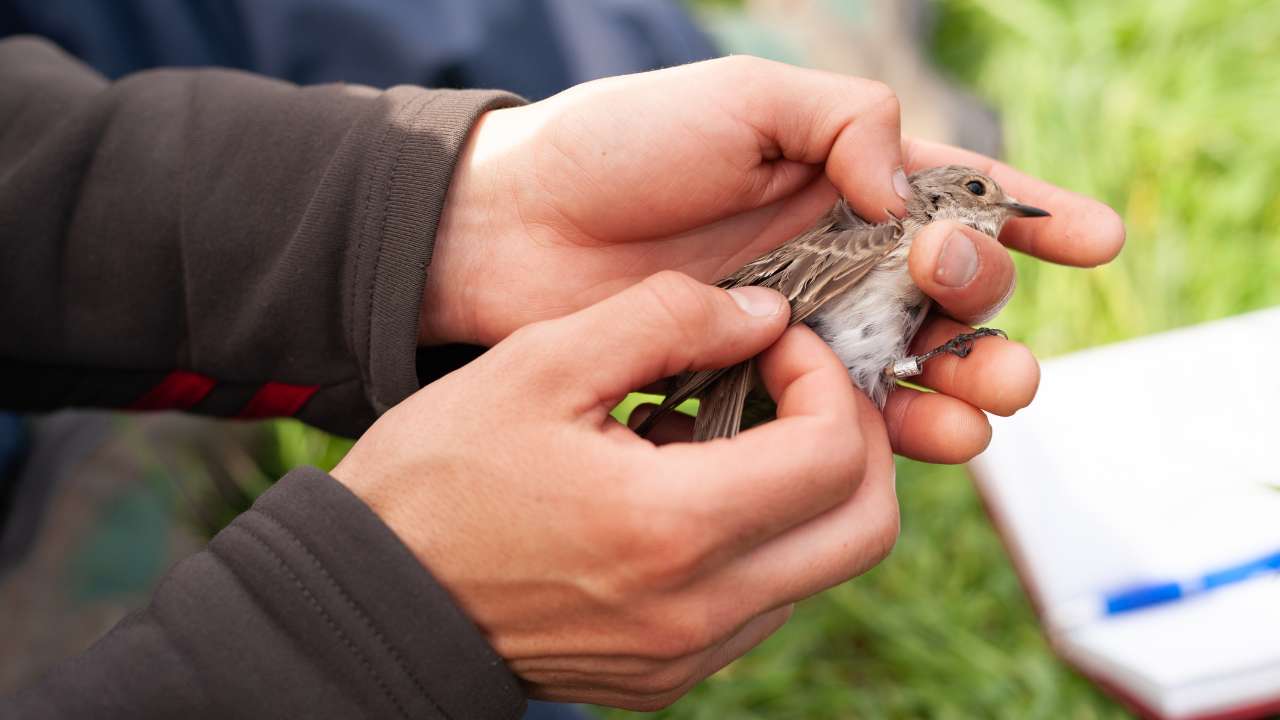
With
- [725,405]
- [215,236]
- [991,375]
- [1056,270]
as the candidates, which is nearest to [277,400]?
[215,236]

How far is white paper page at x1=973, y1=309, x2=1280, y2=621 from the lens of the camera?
3.25 meters

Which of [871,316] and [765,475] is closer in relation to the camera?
[765,475]

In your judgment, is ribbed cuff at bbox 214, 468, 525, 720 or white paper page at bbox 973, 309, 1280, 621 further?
white paper page at bbox 973, 309, 1280, 621

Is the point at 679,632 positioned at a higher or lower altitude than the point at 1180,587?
higher

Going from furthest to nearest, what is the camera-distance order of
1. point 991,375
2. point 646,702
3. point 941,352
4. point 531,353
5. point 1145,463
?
point 1145,463, point 941,352, point 991,375, point 646,702, point 531,353

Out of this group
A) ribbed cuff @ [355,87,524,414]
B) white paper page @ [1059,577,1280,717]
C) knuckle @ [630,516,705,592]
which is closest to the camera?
knuckle @ [630,516,705,592]

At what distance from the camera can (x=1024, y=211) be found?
118 inches

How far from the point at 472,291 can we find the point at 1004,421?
2253 mm

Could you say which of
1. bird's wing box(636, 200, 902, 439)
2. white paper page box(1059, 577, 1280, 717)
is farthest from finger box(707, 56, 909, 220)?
white paper page box(1059, 577, 1280, 717)

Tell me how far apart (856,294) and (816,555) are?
3.10ft

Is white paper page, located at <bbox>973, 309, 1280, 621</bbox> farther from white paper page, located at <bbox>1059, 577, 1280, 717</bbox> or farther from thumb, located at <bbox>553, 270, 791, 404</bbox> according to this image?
thumb, located at <bbox>553, 270, 791, 404</bbox>

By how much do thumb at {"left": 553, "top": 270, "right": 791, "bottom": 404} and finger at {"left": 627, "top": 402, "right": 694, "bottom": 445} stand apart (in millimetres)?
608

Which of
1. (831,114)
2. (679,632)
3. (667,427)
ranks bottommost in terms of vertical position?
(667,427)

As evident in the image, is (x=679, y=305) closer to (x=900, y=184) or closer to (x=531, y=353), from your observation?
(x=531, y=353)
